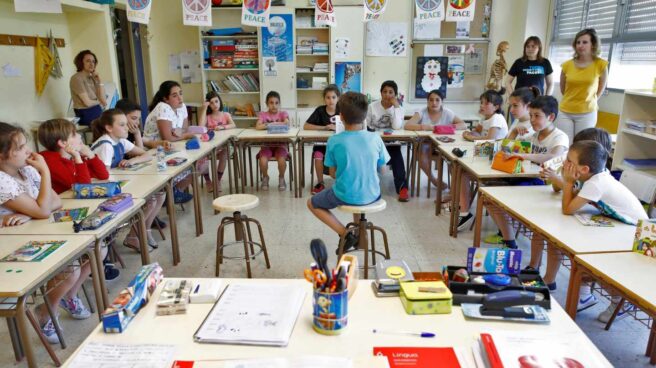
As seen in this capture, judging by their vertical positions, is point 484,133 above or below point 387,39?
below

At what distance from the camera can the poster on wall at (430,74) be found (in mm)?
6957

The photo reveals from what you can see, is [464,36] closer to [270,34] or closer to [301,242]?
[270,34]

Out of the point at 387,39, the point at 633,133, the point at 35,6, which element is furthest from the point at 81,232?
the point at 387,39

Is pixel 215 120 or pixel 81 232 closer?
pixel 81 232

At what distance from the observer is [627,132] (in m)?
4.17

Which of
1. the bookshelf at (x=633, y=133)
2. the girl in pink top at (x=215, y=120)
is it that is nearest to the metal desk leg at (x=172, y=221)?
the girl in pink top at (x=215, y=120)

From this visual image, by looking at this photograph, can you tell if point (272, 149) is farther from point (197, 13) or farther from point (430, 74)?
point (430, 74)

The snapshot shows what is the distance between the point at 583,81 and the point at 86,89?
207 inches

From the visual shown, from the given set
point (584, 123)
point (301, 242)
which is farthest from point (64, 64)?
point (584, 123)

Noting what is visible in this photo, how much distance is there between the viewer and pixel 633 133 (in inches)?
161

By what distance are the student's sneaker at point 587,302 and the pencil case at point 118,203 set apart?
2.57 meters

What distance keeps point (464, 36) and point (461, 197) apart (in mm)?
3852

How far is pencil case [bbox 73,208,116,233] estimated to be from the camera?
198 centimetres

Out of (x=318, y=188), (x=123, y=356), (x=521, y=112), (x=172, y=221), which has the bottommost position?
(x=318, y=188)
